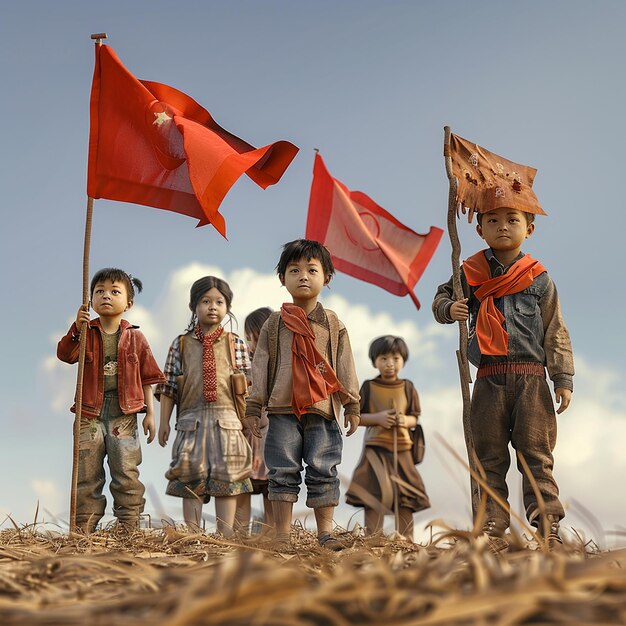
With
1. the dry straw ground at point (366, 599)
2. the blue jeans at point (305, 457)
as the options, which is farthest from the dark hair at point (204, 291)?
the dry straw ground at point (366, 599)

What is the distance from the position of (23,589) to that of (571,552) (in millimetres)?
1344

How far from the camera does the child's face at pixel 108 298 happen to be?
6.08 meters

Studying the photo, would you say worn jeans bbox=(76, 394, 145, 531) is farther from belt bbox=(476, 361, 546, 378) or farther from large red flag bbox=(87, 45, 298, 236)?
belt bbox=(476, 361, 546, 378)

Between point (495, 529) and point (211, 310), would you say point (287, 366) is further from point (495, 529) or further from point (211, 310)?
point (211, 310)

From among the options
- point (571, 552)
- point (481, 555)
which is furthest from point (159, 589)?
point (571, 552)

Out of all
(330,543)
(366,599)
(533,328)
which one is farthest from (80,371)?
(366,599)

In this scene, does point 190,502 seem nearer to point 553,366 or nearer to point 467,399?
point 467,399

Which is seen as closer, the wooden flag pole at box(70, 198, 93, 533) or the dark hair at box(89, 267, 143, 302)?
the wooden flag pole at box(70, 198, 93, 533)

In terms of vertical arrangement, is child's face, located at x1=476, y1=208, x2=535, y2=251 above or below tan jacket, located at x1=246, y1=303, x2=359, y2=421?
above

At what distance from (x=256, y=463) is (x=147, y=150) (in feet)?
9.20

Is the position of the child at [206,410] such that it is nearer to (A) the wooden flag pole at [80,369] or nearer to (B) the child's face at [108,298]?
(B) the child's face at [108,298]

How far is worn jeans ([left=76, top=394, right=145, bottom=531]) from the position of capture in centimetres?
590

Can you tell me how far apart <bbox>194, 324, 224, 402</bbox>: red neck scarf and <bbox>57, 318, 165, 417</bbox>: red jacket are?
1.27 ft

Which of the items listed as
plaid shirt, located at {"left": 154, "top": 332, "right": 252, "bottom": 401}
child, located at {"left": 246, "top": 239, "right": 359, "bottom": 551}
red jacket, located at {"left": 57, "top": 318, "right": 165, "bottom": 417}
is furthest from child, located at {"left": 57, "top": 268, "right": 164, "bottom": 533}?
child, located at {"left": 246, "top": 239, "right": 359, "bottom": 551}
